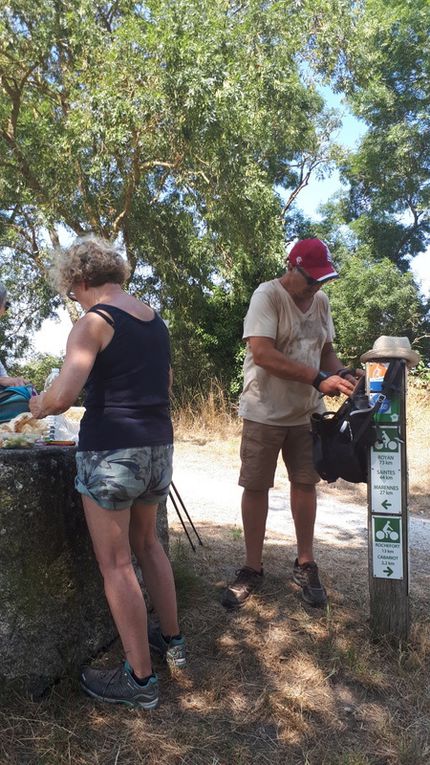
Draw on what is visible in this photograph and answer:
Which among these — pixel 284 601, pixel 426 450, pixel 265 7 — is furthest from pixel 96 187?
pixel 284 601

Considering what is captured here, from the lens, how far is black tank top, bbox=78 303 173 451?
2.31 meters

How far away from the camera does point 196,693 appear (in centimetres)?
257

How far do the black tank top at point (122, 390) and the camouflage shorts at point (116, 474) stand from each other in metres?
0.03

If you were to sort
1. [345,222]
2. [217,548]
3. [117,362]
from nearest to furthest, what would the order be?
[117,362] → [217,548] → [345,222]

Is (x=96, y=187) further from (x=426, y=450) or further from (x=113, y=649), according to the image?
(x=113, y=649)

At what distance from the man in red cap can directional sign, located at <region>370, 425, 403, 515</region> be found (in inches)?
16.1

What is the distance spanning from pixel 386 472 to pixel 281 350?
83 cm

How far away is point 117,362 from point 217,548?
2.47m

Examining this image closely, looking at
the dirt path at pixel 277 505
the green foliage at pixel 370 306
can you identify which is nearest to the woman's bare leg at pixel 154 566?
the dirt path at pixel 277 505

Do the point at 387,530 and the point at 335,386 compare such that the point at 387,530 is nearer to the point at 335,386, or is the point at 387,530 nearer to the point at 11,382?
the point at 335,386

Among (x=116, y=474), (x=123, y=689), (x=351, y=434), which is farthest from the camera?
(x=351, y=434)

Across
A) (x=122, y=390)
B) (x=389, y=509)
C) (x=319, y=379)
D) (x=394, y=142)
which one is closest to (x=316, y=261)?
A: (x=319, y=379)

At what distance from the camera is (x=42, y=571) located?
243cm

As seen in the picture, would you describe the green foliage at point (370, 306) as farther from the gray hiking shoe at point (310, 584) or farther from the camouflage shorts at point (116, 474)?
the camouflage shorts at point (116, 474)
